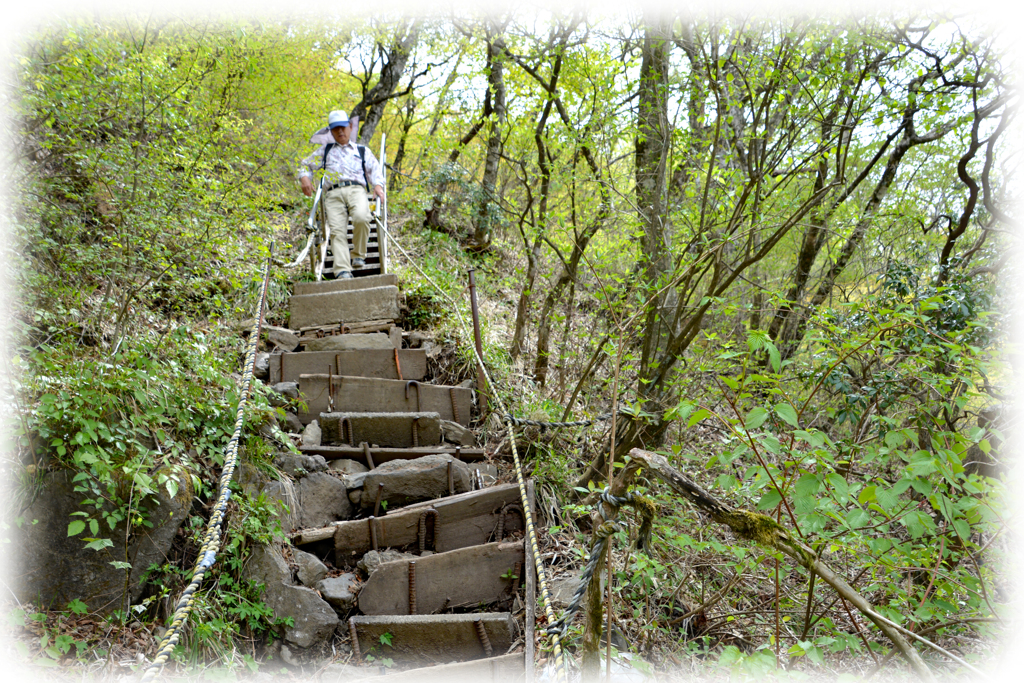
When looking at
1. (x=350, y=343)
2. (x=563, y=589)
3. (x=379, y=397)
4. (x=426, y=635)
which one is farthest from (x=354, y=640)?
(x=350, y=343)

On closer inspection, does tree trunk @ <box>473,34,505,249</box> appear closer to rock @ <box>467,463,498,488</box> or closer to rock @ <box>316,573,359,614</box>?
rock @ <box>467,463,498,488</box>

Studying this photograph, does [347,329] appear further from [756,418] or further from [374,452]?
[756,418]

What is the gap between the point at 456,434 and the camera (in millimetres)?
4934

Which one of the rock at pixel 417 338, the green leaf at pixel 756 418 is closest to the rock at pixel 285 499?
the rock at pixel 417 338

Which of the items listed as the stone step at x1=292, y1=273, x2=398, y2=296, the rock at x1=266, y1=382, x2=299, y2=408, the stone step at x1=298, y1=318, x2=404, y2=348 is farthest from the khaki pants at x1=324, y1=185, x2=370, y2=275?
the rock at x1=266, y1=382, x2=299, y2=408

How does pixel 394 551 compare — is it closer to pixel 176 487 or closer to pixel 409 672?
pixel 409 672

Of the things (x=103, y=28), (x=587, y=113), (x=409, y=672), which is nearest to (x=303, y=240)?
(x=103, y=28)

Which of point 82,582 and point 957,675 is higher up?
point 82,582

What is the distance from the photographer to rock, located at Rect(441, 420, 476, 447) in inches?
193

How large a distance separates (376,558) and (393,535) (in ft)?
0.72

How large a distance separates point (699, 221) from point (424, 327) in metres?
3.32

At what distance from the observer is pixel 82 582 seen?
2973mm

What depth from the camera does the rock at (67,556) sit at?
9.39 ft

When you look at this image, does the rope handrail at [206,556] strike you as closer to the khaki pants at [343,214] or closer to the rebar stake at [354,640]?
the rebar stake at [354,640]
